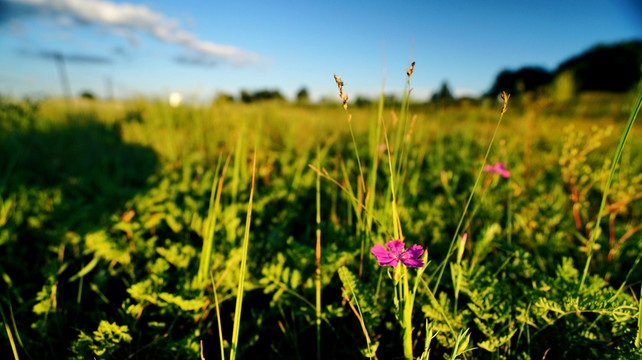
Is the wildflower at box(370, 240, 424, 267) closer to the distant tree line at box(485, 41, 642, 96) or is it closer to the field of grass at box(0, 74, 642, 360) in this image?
the field of grass at box(0, 74, 642, 360)

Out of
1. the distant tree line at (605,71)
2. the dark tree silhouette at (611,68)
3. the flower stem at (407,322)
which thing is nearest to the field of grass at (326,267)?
the flower stem at (407,322)

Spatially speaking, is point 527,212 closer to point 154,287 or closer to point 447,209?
point 447,209

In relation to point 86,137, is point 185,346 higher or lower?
lower

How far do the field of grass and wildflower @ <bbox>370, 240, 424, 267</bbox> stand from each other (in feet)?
0.16

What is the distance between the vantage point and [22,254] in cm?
154

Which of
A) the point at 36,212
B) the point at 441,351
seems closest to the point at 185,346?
the point at 441,351

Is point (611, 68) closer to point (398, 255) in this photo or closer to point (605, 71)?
point (605, 71)

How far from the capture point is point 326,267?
108 cm

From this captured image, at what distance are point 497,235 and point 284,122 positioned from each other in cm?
335

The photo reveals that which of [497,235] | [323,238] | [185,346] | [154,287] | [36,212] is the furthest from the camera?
[36,212]

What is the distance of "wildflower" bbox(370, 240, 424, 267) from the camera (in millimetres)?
681

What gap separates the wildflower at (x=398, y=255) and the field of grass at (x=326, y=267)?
5 centimetres

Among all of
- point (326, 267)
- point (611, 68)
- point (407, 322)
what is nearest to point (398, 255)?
point (407, 322)

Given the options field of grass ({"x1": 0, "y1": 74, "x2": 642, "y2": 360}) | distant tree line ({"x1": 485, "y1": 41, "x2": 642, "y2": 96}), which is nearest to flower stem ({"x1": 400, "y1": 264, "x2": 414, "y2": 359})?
field of grass ({"x1": 0, "y1": 74, "x2": 642, "y2": 360})
